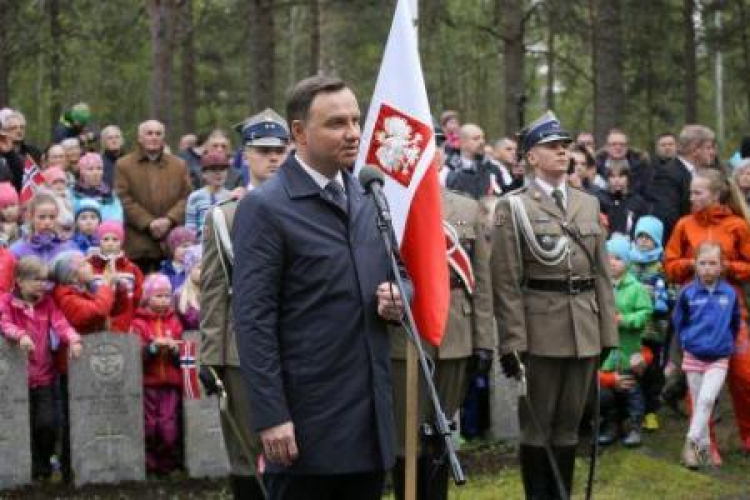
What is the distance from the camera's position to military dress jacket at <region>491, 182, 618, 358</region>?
25.6ft

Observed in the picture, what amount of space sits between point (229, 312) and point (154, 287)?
10.2 feet

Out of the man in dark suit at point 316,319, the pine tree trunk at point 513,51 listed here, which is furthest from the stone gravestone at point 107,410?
the pine tree trunk at point 513,51

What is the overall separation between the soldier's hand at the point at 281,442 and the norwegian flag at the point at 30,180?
299 inches

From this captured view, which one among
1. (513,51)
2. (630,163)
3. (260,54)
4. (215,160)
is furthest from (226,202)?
(513,51)

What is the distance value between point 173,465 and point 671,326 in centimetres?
380

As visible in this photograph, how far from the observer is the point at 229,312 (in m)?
7.03

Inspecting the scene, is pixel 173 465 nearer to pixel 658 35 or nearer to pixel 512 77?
pixel 512 77

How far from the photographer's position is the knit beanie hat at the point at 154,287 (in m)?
10.0

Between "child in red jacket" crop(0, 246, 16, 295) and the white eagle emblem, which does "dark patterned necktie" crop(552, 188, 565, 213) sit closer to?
the white eagle emblem

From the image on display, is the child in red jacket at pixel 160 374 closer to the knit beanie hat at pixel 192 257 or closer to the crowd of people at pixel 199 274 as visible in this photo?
the crowd of people at pixel 199 274

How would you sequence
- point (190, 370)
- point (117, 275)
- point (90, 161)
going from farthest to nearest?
point (90, 161) < point (117, 275) < point (190, 370)

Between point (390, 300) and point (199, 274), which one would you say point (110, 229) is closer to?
point (199, 274)

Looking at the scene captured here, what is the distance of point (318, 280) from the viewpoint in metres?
4.99

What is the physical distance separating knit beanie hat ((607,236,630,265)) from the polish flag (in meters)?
4.69
